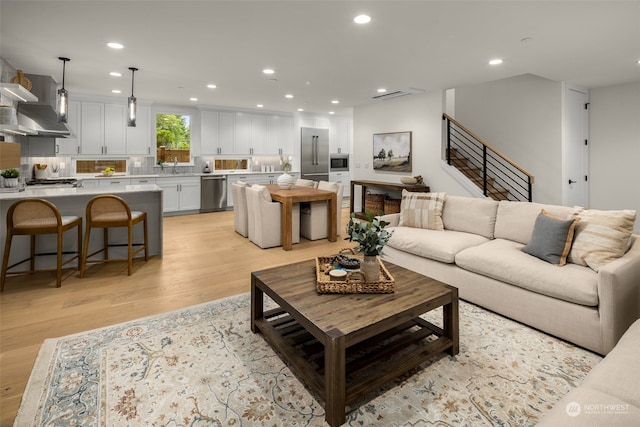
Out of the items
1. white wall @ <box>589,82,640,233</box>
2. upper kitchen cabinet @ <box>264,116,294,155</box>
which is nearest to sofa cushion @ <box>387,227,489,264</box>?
white wall @ <box>589,82,640,233</box>

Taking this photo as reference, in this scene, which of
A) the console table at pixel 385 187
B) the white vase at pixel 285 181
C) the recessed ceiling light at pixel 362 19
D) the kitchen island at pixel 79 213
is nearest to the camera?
the recessed ceiling light at pixel 362 19

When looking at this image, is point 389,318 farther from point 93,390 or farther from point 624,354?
point 93,390

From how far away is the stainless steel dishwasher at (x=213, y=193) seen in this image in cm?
789

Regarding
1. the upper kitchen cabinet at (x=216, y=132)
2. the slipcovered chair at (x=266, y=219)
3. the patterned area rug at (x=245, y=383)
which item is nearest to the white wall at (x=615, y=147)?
the patterned area rug at (x=245, y=383)

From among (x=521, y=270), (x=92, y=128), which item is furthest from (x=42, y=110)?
(x=521, y=270)

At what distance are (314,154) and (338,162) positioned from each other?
0.81 metres

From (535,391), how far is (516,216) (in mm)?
1794

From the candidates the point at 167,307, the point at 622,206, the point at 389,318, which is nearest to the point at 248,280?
the point at 167,307

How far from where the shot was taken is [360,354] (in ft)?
6.85

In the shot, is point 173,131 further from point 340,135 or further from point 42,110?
point 340,135

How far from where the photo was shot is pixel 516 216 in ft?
10.4

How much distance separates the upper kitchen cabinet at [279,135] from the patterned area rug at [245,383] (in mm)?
6918

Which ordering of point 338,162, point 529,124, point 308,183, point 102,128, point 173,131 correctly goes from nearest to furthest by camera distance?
point 529,124 → point 308,183 → point 102,128 → point 173,131 → point 338,162

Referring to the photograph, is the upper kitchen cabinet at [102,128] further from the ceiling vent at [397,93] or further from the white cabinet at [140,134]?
the ceiling vent at [397,93]
